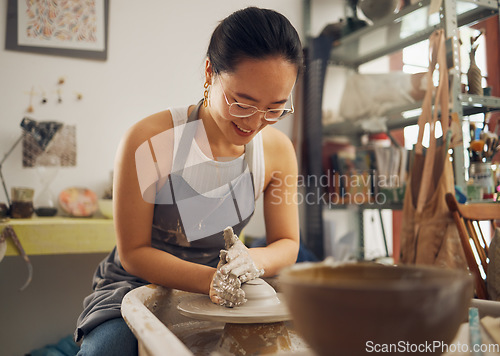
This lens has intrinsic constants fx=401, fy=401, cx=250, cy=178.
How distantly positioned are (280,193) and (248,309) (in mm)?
613

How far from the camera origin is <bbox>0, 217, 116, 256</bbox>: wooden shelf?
1.68m

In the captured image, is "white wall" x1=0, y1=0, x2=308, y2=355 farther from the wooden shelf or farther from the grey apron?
the grey apron

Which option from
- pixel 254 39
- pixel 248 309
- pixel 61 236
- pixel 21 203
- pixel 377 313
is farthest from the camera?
pixel 21 203

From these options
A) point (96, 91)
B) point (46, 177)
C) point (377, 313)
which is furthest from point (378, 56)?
point (377, 313)

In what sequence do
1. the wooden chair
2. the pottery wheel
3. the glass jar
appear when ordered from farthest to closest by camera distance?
1. the glass jar
2. the wooden chair
3. the pottery wheel

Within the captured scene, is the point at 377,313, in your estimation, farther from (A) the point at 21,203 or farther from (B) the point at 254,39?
(A) the point at 21,203

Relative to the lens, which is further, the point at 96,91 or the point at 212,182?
the point at 96,91

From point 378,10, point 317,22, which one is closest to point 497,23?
point 378,10

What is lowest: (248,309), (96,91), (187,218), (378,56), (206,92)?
(248,309)

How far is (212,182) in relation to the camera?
1109mm

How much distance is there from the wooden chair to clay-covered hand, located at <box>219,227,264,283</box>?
814 millimetres

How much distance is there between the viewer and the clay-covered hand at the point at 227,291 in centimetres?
63

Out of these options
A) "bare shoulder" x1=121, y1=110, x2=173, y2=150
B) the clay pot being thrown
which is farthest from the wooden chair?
"bare shoulder" x1=121, y1=110, x2=173, y2=150

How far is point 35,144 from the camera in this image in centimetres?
206
